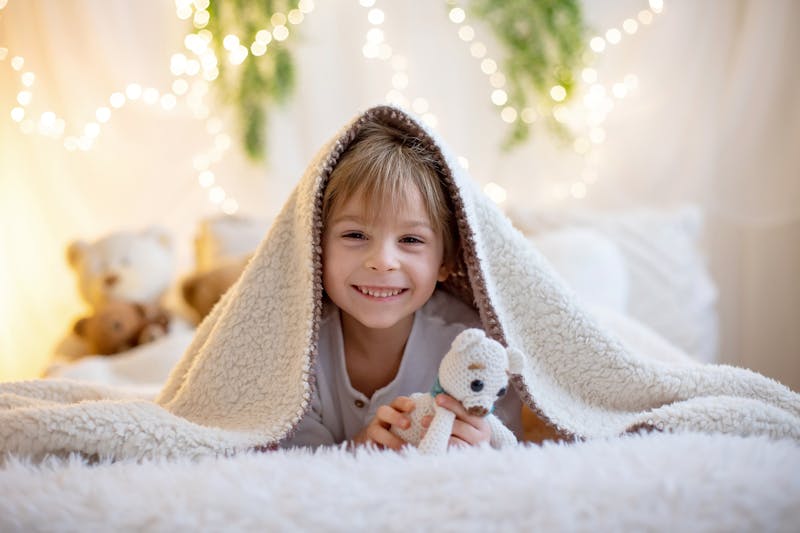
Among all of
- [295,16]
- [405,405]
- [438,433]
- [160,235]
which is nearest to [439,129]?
[295,16]

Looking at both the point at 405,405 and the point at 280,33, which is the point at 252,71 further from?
the point at 405,405

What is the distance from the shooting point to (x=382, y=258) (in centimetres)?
→ 109

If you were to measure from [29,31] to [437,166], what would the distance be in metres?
1.67

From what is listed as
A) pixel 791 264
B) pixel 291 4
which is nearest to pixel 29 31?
pixel 291 4

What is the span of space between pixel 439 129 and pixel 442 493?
6.00 ft

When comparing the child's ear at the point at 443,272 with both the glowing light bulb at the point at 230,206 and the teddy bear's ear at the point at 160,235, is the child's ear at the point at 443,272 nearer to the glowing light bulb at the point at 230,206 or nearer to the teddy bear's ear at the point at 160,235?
the teddy bear's ear at the point at 160,235

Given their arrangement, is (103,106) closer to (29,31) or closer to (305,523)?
(29,31)

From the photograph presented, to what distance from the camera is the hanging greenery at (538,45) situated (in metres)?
2.25

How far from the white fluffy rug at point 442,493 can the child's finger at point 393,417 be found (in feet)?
0.49

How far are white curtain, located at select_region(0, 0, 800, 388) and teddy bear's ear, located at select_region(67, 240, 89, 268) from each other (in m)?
0.25

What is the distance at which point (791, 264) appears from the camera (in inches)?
86.8

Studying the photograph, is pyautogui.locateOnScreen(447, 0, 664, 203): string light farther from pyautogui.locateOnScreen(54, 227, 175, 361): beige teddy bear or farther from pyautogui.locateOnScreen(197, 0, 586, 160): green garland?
pyautogui.locateOnScreen(54, 227, 175, 361): beige teddy bear

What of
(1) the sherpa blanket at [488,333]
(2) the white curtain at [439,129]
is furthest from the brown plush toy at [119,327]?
(1) the sherpa blanket at [488,333]

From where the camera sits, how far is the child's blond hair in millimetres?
1120
